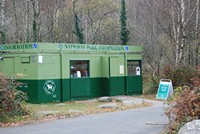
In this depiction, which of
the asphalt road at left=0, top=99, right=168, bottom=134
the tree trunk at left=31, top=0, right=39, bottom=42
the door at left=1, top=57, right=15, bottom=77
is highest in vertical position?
the tree trunk at left=31, top=0, right=39, bottom=42

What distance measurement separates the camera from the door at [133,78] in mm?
24281

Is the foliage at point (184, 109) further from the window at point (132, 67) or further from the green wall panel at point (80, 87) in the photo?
the window at point (132, 67)

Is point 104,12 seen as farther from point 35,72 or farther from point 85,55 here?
point 35,72

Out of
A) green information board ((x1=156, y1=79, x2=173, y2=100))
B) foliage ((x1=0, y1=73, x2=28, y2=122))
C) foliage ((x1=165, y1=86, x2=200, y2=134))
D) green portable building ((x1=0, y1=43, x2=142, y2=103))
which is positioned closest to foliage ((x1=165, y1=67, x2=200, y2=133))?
foliage ((x1=165, y1=86, x2=200, y2=134))

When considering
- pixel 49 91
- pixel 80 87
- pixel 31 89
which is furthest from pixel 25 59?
pixel 80 87

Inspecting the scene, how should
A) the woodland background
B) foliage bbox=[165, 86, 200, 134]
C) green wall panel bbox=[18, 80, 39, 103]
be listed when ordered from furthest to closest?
1. the woodland background
2. green wall panel bbox=[18, 80, 39, 103]
3. foliage bbox=[165, 86, 200, 134]

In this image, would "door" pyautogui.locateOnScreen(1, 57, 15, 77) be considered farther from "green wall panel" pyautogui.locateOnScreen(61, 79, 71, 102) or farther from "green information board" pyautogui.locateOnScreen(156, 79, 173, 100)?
"green information board" pyautogui.locateOnScreen(156, 79, 173, 100)

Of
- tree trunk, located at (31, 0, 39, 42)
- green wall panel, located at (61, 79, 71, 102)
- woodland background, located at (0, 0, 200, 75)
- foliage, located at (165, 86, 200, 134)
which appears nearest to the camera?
foliage, located at (165, 86, 200, 134)

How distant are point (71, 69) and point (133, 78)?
15.5 feet

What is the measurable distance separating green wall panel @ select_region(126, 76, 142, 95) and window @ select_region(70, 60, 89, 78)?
3.02m

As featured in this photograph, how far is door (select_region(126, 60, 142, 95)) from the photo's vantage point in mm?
24281

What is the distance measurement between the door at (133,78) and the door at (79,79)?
3.02 meters

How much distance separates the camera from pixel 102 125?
41.5 feet

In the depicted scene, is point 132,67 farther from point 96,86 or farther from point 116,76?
point 96,86
